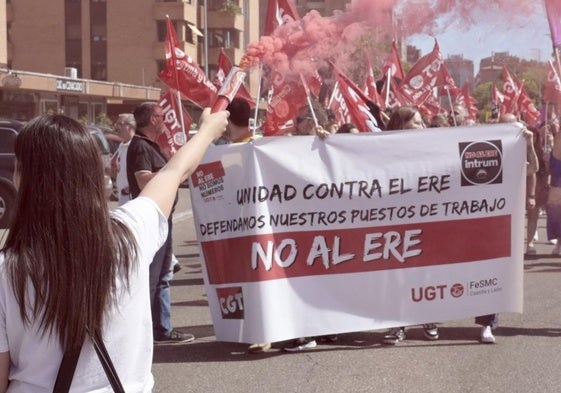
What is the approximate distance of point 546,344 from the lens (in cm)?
800

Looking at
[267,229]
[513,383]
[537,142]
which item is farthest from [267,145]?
[537,142]

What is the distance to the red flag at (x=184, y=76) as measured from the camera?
539 inches

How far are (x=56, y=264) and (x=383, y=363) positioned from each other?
208 inches

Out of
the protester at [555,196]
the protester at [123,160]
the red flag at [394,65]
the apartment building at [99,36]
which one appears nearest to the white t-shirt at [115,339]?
the protester at [123,160]

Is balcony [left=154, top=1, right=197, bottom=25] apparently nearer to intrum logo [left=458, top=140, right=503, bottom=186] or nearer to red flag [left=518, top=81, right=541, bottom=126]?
red flag [left=518, top=81, right=541, bottom=126]

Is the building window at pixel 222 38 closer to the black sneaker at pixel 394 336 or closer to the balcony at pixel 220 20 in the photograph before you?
the balcony at pixel 220 20

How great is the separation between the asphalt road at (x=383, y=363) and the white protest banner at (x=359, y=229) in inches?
9.6

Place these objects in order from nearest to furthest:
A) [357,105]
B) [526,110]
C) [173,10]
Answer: [357,105], [526,110], [173,10]

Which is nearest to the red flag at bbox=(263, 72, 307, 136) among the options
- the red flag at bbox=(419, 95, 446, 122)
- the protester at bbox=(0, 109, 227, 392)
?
the red flag at bbox=(419, 95, 446, 122)

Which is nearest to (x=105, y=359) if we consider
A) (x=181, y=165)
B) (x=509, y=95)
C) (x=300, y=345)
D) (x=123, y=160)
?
(x=181, y=165)

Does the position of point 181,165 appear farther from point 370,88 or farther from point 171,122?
point 370,88

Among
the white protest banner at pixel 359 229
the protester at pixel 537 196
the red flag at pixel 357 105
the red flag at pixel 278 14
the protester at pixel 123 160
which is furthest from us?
the protester at pixel 537 196

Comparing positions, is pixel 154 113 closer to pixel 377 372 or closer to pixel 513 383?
pixel 377 372

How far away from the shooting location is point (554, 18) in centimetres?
830
